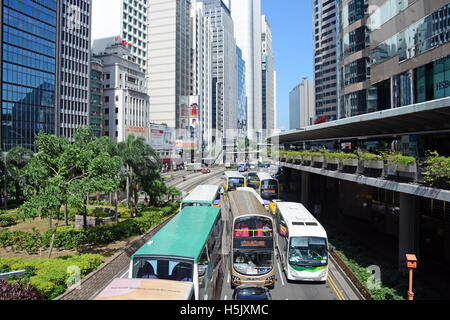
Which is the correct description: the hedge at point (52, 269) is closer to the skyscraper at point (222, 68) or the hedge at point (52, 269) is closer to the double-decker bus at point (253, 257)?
the double-decker bus at point (253, 257)

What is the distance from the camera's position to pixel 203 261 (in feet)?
38.7

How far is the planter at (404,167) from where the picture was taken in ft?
47.9

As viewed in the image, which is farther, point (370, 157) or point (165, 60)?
point (165, 60)

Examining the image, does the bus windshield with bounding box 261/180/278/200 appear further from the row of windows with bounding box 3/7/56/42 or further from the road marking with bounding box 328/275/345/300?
the row of windows with bounding box 3/7/56/42

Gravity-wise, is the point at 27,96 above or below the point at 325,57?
below

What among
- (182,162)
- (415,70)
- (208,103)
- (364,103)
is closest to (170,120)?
(182,162)

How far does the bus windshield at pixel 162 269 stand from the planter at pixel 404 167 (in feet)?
37.6

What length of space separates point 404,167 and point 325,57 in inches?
4502

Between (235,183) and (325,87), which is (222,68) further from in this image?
(235,183)

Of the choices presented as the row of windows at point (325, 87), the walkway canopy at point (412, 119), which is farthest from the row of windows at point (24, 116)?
the row of windows at point (325, 87)

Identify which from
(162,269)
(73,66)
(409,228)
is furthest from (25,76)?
(409,228)

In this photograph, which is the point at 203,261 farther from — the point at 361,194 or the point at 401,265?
the point at 361,194

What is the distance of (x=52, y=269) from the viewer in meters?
14.7
